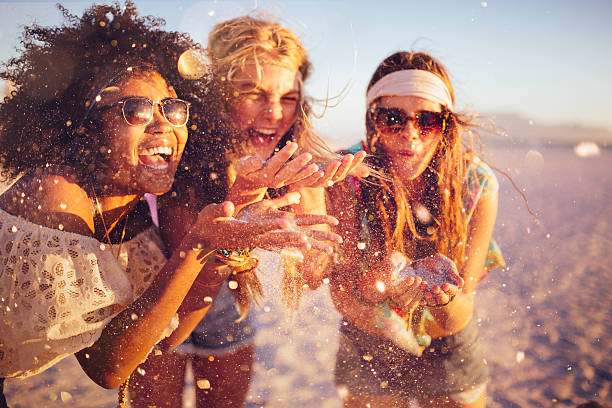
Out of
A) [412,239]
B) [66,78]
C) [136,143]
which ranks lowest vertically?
[412,239]

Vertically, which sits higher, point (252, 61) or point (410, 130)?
point (252, 61)

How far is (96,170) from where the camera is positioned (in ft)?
4.75

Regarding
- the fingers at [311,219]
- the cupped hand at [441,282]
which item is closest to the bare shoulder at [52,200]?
the fingers at [311,219]

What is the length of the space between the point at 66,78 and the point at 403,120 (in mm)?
1518

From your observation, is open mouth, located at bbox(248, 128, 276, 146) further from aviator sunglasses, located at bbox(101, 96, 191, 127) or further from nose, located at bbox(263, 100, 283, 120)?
aviator sunglasses, located at bbox(101, 96, 191, 127)

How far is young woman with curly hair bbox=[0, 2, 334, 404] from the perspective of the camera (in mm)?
1280

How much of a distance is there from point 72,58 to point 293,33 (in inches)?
43.9

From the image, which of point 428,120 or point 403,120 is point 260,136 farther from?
point 428,120

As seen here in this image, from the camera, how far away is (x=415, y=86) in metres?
1.78

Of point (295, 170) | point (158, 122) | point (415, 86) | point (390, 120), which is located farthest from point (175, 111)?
point (415, 86)

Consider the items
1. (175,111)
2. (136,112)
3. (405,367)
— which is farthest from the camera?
(405,367)

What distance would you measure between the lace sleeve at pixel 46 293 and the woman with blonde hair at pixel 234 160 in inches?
18.1

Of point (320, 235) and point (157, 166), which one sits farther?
point (157, 166)

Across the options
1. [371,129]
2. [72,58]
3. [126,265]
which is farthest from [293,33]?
[126,265]
